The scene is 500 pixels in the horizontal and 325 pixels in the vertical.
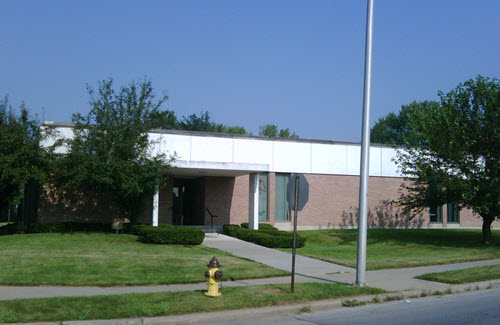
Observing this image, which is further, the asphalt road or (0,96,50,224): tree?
(0,96,50,224): tree

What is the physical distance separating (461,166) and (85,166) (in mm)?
16799

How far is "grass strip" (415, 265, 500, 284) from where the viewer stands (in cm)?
1361

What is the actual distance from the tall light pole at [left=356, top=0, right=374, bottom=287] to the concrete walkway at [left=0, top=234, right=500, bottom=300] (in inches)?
35.2

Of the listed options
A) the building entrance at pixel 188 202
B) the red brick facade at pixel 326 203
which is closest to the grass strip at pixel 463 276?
the red brick facade at pixel 326 203

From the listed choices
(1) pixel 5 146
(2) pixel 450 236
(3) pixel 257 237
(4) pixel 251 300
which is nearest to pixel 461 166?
(2) pixel 450 236

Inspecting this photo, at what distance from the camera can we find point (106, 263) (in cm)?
1511

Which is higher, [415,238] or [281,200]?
[281,200]

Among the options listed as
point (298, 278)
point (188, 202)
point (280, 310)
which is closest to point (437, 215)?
point (188, 202)

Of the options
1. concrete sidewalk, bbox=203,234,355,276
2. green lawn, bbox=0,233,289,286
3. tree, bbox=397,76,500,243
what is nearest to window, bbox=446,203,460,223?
tree, bbox=397,76,500,243

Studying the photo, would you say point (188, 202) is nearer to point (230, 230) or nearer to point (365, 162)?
point (230, 230)

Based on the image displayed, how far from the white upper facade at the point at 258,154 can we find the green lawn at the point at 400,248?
4.11 metres

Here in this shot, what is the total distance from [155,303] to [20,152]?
51.1ft

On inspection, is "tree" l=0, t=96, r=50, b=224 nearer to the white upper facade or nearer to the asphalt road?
the white upper facade

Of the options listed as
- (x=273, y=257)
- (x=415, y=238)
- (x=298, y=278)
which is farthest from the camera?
(x=415, y=238)
